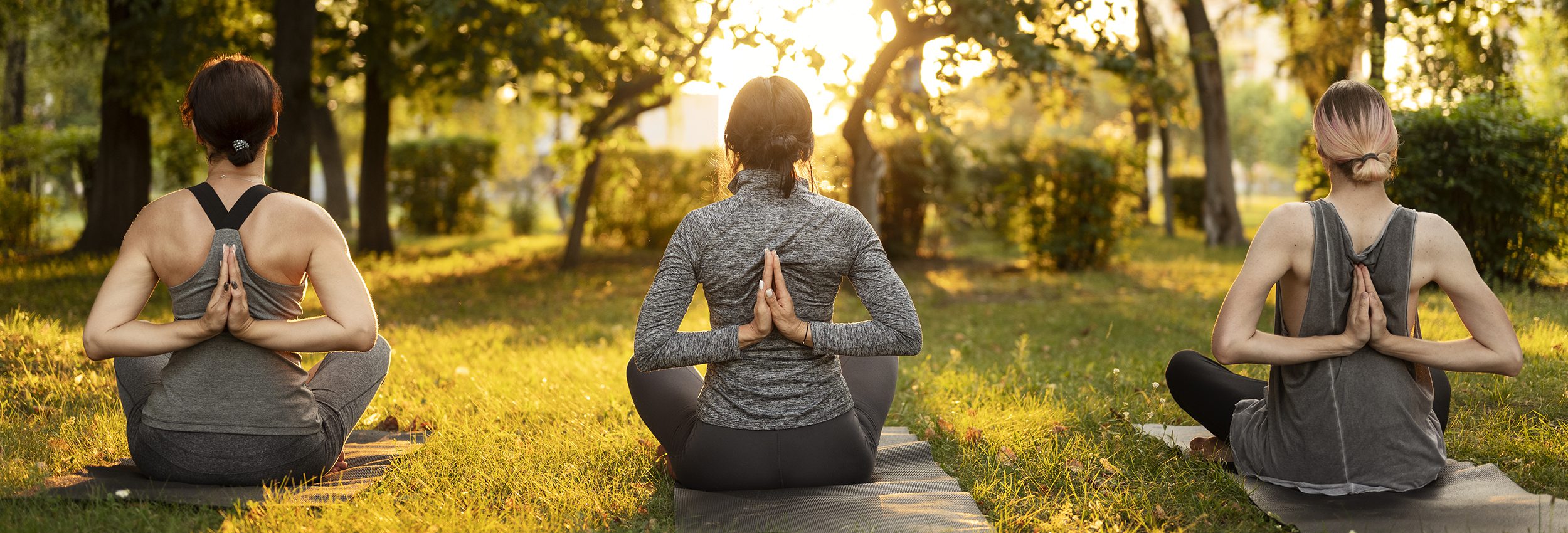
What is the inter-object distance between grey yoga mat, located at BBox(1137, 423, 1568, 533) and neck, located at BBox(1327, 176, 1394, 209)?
39.4 inches

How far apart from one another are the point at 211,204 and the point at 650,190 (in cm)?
1553

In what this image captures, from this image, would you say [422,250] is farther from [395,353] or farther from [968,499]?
[968,499]

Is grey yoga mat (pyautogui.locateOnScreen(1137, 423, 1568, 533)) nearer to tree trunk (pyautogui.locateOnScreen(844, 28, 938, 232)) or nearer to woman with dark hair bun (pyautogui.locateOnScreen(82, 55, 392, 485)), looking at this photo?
woman with dark hair bun (pyautogui.locateOnScreen(82, 55, 392, 485))

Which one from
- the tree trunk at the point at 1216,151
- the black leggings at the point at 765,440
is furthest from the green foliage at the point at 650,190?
the black leggings at the point at 765,440

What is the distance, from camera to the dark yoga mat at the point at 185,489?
148 inches

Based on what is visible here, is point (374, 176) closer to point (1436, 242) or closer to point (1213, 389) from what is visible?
point (1213, 389)

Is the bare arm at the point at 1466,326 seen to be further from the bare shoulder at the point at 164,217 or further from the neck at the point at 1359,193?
the bare shoulder at the point at 164,217

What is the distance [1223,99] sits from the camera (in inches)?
733

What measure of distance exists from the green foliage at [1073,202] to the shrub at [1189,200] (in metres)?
14.1

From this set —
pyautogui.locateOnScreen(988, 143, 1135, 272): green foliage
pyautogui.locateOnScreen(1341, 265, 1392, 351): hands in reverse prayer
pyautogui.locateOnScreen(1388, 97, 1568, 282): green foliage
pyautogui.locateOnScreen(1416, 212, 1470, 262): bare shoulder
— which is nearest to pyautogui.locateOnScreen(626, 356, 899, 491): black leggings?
pyautogui.locateOnScreen(1341, 265, 1392, 351): hands in reverse prayer

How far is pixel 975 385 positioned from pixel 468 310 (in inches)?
233

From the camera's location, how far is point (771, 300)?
3377mm

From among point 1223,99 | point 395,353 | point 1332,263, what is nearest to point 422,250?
point 395,353

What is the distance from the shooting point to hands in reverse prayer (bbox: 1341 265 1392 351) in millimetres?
3402
